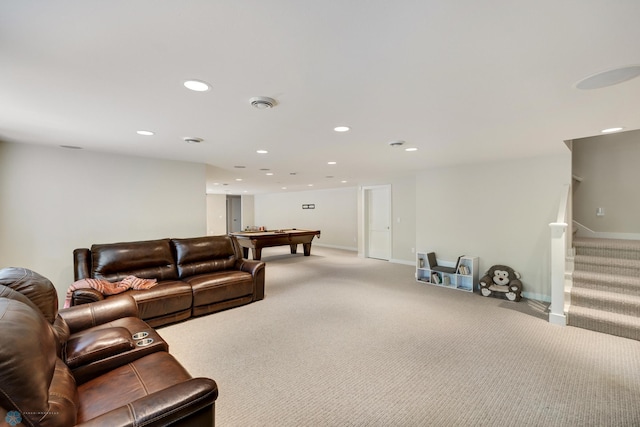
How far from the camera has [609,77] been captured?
1.68 m

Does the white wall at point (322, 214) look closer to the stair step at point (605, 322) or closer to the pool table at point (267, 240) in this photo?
the pool table at point (267, 240)

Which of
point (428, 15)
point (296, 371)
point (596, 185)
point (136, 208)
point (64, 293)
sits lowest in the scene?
point (296, 371)

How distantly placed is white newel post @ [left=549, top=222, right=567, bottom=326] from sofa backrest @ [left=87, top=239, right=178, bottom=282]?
483cm

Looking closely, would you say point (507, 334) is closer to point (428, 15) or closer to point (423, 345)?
point (423, 345)

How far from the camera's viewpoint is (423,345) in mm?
2771

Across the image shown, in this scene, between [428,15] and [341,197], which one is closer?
[428,15]

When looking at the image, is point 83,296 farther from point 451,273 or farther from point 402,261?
point 402,261

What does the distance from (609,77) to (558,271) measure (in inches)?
94.9

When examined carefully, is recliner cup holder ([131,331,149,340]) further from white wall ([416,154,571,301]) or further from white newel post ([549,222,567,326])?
white wall ([416,154,571,301])

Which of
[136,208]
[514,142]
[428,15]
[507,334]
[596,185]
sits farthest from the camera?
[596,185]

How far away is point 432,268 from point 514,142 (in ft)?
8.55

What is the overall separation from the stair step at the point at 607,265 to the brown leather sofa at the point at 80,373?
4.79 metres

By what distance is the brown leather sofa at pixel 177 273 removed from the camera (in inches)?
127

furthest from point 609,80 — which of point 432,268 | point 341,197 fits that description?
point 341,197
